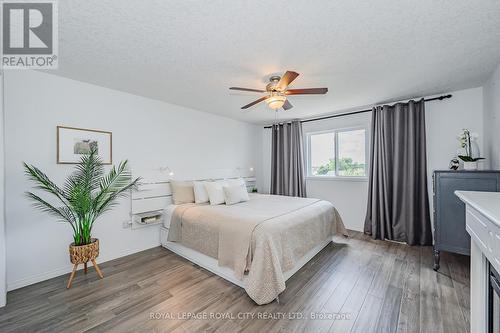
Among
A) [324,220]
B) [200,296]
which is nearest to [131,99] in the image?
[200,296]

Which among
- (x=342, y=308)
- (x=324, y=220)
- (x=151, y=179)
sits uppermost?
(x=151, y=179)

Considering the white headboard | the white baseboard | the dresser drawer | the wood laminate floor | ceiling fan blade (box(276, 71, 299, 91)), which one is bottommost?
the wood laminate floor

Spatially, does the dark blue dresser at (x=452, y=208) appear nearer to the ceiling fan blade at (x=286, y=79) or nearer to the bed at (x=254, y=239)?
the bed at (x=254, y=239)

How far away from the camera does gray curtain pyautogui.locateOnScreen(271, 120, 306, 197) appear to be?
4.73 m

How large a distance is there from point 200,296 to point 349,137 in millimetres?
3898

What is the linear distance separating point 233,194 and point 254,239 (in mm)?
1391

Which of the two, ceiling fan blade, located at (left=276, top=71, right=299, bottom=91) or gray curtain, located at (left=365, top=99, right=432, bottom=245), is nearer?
ceiling fan blade, located at (left=276, top=71, right=299, bottom=91)

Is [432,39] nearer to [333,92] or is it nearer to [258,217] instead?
[333,92]

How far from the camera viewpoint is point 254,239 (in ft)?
6.97

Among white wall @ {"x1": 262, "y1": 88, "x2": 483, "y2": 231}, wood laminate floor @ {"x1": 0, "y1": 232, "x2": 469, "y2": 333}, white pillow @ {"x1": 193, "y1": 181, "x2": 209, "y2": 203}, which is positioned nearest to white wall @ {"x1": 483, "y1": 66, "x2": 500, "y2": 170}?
white wall @ {"x1": 262, "y1": 88, "x2": 483, "y2": 231}

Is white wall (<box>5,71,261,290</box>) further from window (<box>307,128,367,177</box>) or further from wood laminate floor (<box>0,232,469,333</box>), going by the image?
window (<box>307,128,367,177</box>)

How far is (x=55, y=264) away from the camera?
2502 millimetres

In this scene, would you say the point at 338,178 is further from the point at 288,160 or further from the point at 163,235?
the point at 163,235

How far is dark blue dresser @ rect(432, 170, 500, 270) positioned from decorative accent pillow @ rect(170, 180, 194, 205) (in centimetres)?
350
